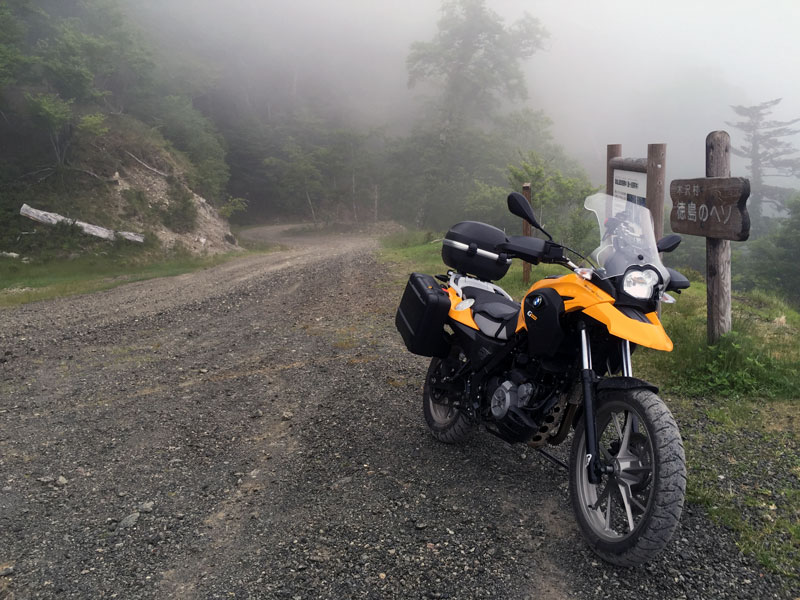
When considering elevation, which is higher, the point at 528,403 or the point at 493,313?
the point at 493,313

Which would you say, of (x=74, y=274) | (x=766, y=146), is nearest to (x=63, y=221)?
(x=74, y=274)

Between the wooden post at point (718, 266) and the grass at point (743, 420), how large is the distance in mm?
145

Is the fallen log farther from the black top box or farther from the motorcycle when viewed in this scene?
the motorcycle

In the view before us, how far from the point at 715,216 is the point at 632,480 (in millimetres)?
3389

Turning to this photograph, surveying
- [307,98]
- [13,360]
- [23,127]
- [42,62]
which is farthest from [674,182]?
[307,98]

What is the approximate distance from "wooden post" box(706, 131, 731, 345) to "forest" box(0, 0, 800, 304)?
1580cm

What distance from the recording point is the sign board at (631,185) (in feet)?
18.7

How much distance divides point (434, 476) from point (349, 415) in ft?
4.11

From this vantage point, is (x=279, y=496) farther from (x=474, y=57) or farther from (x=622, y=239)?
(x=474, y=57)

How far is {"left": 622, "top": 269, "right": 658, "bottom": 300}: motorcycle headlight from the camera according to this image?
8.78 feet

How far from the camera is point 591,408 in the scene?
2.80 meters

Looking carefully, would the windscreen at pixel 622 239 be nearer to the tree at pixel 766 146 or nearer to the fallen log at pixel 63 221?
the fallen log at pixel 63 221

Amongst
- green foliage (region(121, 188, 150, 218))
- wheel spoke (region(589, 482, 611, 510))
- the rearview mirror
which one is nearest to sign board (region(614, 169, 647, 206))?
the rearview mirror

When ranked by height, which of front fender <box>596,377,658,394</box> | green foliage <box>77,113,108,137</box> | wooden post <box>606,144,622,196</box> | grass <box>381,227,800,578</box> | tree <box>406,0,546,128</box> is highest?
tree <box>406,0,546,128</box>
